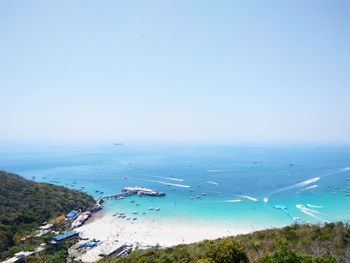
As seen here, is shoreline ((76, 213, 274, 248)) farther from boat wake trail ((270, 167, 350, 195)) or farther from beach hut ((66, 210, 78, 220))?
boat wake trail ((270, 167, 350, 195))

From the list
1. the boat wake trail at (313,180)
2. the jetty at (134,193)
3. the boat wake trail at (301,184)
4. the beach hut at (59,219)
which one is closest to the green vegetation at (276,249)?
the beach hut at (59,219)

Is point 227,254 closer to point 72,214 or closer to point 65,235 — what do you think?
point 65,235

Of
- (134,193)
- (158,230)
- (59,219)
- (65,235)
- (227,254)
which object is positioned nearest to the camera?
(227,254)

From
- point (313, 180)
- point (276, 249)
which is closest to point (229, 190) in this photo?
point (313, 180)

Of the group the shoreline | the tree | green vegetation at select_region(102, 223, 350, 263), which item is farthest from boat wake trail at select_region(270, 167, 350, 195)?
the tree

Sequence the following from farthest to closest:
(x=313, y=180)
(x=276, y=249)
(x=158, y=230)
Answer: (x=313, y=180) → (x=158, y=230) → (x=276, y=249)

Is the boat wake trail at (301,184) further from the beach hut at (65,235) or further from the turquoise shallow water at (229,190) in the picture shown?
the beach hut at (65,235)
